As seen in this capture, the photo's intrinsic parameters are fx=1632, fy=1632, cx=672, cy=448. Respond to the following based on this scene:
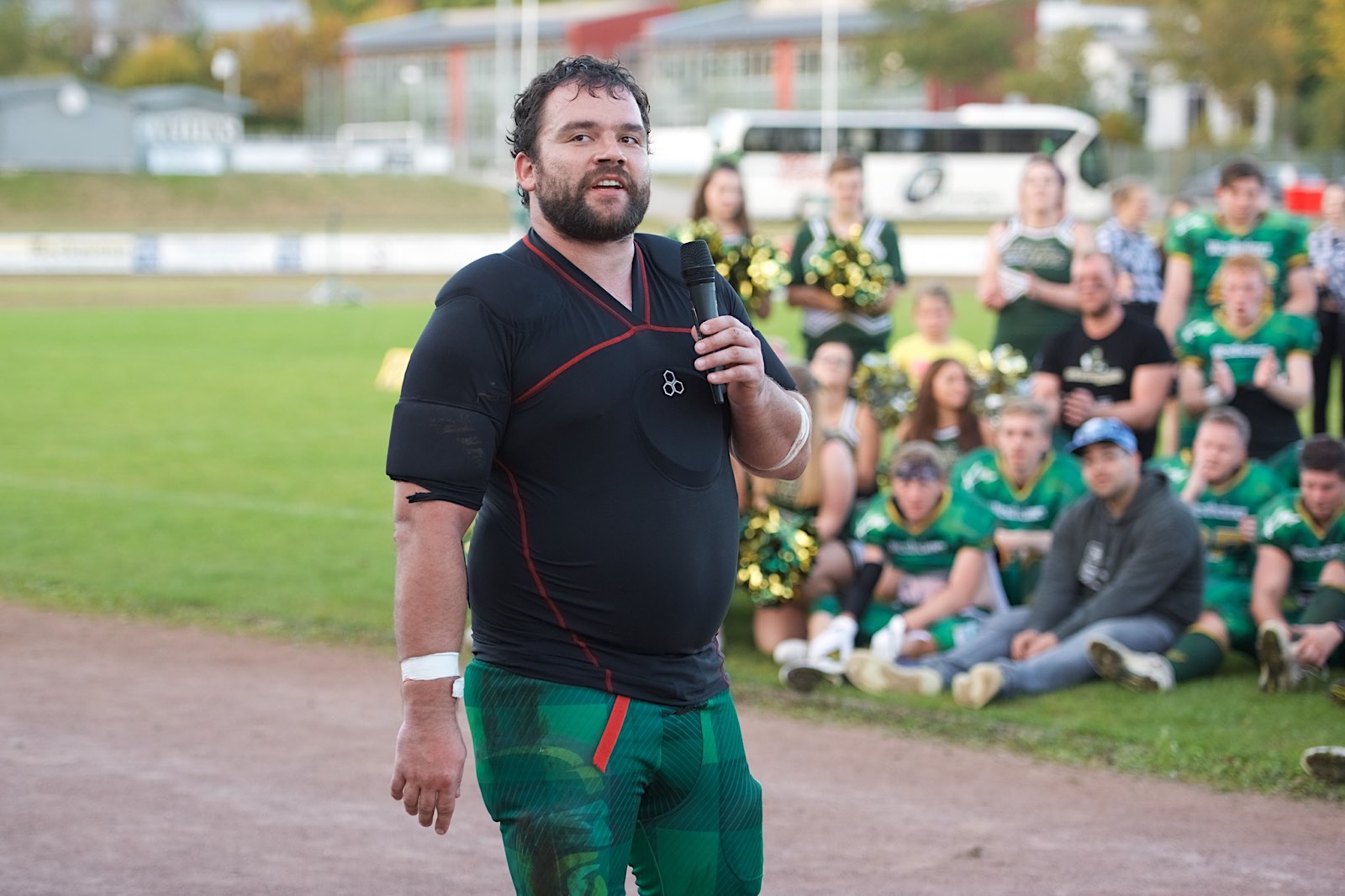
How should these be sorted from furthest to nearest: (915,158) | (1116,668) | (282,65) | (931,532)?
1. (282,65)
2. (915,158)
3. (931,532)
4. (1116,668)

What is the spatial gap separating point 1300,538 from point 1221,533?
0.54 meters

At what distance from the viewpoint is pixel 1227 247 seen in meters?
10.0

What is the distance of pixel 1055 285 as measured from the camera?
9.98 m

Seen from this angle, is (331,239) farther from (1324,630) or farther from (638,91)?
(638,91)

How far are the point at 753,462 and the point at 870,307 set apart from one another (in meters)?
6.42

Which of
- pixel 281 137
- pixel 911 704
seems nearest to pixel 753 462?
pixel 911 704

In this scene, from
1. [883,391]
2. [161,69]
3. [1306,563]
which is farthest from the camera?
[161,69]

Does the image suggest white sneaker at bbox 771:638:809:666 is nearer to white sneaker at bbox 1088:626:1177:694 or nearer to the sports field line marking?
white sneaker at bbox 1088:626:1177:694

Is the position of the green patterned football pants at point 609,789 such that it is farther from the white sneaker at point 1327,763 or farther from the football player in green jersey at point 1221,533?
the football player in green jersey at point 1221,533

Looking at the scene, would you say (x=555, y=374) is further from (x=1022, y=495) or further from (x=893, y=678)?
(x=1022, y=495)

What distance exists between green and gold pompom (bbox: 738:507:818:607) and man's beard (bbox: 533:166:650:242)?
4655 millimetres

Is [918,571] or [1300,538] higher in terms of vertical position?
[1300,538]

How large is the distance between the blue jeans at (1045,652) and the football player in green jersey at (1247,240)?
305cm

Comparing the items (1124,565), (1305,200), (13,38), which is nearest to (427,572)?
(1124,565)
